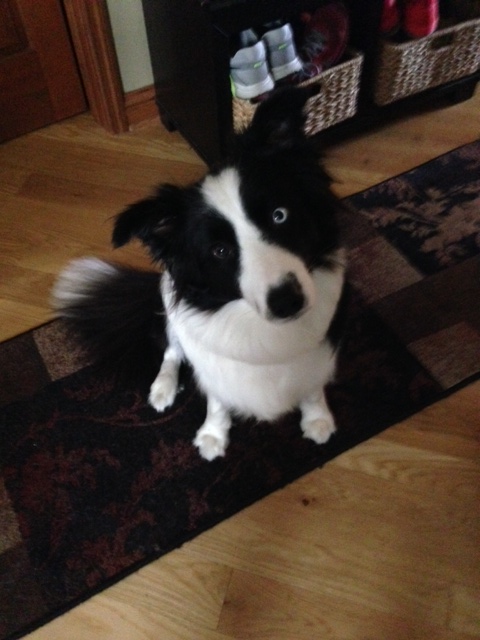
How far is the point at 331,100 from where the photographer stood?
A: 215 cm

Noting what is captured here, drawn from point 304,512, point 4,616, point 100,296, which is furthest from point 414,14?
point 4,616

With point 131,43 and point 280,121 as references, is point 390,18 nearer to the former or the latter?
point 131,43

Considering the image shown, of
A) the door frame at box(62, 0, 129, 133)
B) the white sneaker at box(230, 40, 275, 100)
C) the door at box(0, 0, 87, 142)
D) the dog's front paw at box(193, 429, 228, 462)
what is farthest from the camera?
the door at box(0, 0, 87, 142)

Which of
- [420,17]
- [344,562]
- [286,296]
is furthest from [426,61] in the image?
[344,562]

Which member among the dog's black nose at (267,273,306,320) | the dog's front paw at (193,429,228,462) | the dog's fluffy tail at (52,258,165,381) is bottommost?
the dog's front paw at (193,429,228,462)

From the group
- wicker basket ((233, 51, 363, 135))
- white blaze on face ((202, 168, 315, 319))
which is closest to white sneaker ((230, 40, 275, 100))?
wicker basket ((233, 51, 363, 135))

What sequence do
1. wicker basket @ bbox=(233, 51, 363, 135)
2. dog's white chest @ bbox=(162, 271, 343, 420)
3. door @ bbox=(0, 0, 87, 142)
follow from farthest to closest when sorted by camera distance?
door @ bbox=(0, 0, 87, 142)
wicker basket @ bbox=(233, 51, 363, 135)
dog's white chest @ bbox=(162, 271, 343, 420)

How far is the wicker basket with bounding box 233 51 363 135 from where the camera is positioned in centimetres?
200

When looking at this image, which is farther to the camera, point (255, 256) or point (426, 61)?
point (426, 61)

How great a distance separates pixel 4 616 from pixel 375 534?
941mm

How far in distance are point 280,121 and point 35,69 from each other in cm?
170

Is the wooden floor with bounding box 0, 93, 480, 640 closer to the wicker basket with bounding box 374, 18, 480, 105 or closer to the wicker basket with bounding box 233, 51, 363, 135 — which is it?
the wicker basket with bounding box 233, 51, 363, 135

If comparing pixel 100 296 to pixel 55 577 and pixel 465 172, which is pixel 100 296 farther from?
pixel 465 172

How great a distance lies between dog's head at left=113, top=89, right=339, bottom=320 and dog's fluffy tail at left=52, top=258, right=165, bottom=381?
1.79 ft
